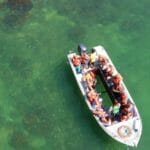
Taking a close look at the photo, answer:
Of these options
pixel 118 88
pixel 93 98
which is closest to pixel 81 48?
pixel 118 88

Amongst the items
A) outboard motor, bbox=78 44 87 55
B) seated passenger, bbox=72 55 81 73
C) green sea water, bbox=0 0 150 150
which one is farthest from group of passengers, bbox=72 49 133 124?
green sea water, bbox=0 0 150 150

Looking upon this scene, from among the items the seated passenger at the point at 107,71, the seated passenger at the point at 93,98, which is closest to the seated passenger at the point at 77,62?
the seated passenger at the point at 107,71

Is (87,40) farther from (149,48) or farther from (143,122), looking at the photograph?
(143,122)

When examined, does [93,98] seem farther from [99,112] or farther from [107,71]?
[107,71]

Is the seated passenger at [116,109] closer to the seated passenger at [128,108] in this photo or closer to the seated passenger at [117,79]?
the seated passenger at [128,108]

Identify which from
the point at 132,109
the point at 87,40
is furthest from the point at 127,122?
the point at 87,40

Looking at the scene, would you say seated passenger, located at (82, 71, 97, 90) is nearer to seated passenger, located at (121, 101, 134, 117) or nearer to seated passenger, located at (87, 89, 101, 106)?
seated passenger, located at (87, 89, 101, 106)

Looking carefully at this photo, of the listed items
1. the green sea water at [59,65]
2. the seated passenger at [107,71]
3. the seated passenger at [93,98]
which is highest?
the seated passenger at [107,71]
